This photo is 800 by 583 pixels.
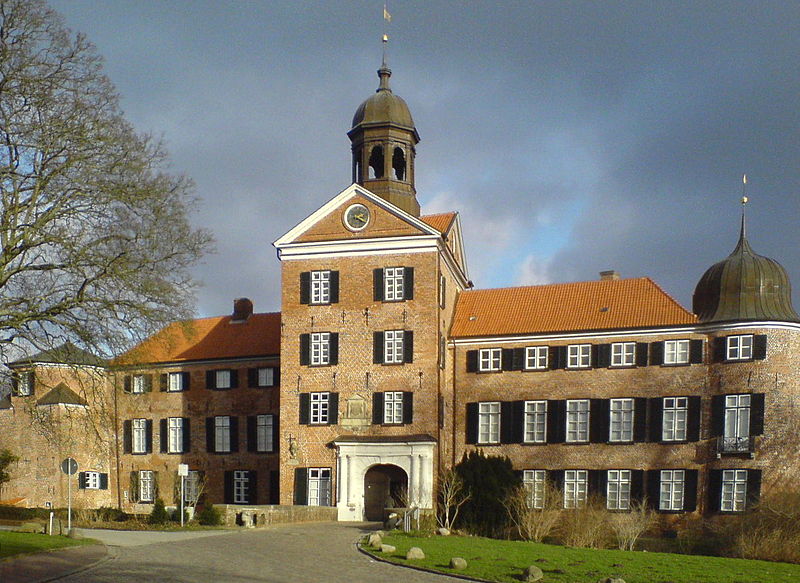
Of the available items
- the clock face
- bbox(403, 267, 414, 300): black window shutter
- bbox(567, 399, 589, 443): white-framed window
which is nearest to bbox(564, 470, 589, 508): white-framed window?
bbox(567, 399, 589, 443): white-framed window

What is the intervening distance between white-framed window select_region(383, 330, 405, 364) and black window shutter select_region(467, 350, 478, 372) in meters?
3.49

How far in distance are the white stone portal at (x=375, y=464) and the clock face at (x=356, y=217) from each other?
916 cm

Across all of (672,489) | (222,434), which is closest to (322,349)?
(222,434)

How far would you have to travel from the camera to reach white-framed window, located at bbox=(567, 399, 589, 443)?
126 ft

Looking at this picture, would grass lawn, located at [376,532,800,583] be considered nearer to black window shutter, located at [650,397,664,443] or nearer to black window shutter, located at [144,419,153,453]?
black window shutter, located at [650,397,664,443]

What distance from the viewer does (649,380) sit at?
124 ft

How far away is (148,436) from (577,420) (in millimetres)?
21713

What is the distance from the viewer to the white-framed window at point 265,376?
4453 centimetres

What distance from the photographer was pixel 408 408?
38219mm

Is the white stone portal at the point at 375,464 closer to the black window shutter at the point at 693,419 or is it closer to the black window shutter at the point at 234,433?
the black window shutter at the point at 234,433

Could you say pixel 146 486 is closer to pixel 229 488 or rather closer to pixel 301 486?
pixel 229 488

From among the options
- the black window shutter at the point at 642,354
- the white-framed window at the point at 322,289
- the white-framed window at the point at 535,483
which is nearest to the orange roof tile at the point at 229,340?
the white-framed window at the point at 322,289

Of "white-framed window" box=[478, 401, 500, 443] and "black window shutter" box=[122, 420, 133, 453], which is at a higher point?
"white-framed window" box=[478, 401, 500, 443]

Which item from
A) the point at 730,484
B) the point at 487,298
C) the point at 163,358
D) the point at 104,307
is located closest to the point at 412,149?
the point at 487,298
